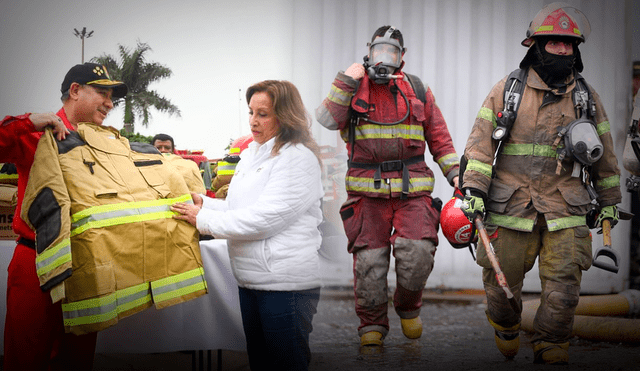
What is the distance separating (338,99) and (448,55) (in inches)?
110

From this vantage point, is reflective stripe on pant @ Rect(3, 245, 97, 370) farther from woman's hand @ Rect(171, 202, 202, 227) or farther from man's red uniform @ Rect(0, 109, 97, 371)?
woman's hand @ Rect(171, 202, 202, 227)

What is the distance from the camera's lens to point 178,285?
8.89ft

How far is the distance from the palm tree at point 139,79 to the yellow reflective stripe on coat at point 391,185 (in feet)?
12.8

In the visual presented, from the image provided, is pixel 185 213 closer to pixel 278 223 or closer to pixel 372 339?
pixel 278 223

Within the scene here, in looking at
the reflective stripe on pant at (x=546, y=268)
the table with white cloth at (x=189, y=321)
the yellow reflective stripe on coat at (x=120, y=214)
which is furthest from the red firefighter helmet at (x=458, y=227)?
the yellow reflective stripe on coat at (x=120, y=214)

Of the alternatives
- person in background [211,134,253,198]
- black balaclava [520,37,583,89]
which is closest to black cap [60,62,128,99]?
person in background [211,134,253,198]

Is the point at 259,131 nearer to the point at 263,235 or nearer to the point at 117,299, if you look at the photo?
the point at 263,235

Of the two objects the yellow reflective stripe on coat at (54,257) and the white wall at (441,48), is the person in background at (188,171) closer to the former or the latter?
the yellow reflective stripe on coat at (54,257)

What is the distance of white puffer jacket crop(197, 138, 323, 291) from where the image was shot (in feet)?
7.89

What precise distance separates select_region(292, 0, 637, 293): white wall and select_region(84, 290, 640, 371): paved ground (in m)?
1.26

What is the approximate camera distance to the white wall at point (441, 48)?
6.14 meters

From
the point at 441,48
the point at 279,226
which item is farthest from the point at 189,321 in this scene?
the point at 441,48

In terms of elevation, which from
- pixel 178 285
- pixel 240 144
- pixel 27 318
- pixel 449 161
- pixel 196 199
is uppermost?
pixel 240 144

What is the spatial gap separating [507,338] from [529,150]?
1222mm
